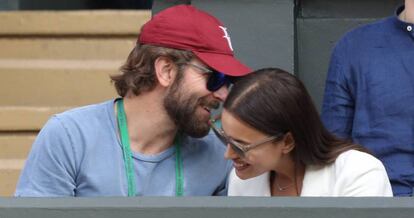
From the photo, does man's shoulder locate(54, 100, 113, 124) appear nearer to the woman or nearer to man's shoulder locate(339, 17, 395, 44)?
the woman

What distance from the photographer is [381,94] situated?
4594 mm

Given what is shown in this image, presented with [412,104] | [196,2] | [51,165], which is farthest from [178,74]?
[196,2]

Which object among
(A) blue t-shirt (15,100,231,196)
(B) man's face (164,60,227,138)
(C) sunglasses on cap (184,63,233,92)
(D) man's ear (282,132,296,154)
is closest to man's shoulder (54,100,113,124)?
(A) blue t-shirt (15,100,231,196)

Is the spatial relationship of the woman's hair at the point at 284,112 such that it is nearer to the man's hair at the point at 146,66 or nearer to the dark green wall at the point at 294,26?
the man's hair at the point at 146,66

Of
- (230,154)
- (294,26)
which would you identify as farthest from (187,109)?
(294,26)

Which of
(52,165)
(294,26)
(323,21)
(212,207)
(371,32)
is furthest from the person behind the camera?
(323,21)

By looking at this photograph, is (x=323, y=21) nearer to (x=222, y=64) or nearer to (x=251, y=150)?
(x=222, y=64)

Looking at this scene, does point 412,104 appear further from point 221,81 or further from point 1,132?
point 1,132

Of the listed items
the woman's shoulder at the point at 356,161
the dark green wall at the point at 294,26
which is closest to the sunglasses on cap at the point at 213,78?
the woman's shoulder at the point at 356,161

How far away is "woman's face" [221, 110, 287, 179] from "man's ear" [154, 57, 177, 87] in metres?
0.30

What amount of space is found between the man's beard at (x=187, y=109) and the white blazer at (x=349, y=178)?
1.35 feet

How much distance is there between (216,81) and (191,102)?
14 cm

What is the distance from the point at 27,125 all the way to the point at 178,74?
2039 mm

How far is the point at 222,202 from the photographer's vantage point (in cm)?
361
